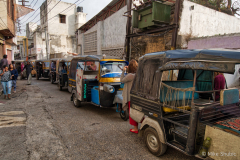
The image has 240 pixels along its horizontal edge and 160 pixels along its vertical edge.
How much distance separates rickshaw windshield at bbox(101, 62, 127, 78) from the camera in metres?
5.98

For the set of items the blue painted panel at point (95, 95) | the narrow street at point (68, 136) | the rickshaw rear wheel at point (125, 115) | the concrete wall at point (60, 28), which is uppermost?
the concrete wall at point (60, 28)

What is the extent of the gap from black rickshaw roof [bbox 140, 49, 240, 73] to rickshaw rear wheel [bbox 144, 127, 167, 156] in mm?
1357

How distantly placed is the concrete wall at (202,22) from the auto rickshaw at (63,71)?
23.6 feet

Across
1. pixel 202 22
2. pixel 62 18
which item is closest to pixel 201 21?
pixel 202 22

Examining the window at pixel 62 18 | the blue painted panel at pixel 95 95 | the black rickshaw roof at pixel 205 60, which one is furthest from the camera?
the window at pixel 62 18

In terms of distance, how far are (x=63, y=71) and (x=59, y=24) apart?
72.9 ft

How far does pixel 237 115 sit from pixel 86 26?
19.2 metres

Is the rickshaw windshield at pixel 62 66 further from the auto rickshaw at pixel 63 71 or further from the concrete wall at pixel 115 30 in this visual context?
the concrete wall at pixel 115 30

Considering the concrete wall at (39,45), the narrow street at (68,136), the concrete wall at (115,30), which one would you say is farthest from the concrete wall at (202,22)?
the concrete wall at (39,45)

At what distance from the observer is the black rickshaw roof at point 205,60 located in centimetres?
222

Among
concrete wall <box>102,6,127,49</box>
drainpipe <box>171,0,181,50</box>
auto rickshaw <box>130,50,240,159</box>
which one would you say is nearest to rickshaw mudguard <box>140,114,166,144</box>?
auto rickshaw <box>130,50,240,159</box>

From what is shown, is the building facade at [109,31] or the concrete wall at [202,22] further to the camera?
the building facade at [109,31]

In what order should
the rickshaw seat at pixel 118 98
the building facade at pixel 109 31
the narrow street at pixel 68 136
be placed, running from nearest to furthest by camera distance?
1. the narrow street at pixel 68 136
2. the rickshaw seat at pixel 118 98
3. the building facade at pixel 109 31

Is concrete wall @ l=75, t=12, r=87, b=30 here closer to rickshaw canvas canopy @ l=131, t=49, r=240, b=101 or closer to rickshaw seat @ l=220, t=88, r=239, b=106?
rickshaw canvas canopy @ l=131, t=49, r=240, b=101
